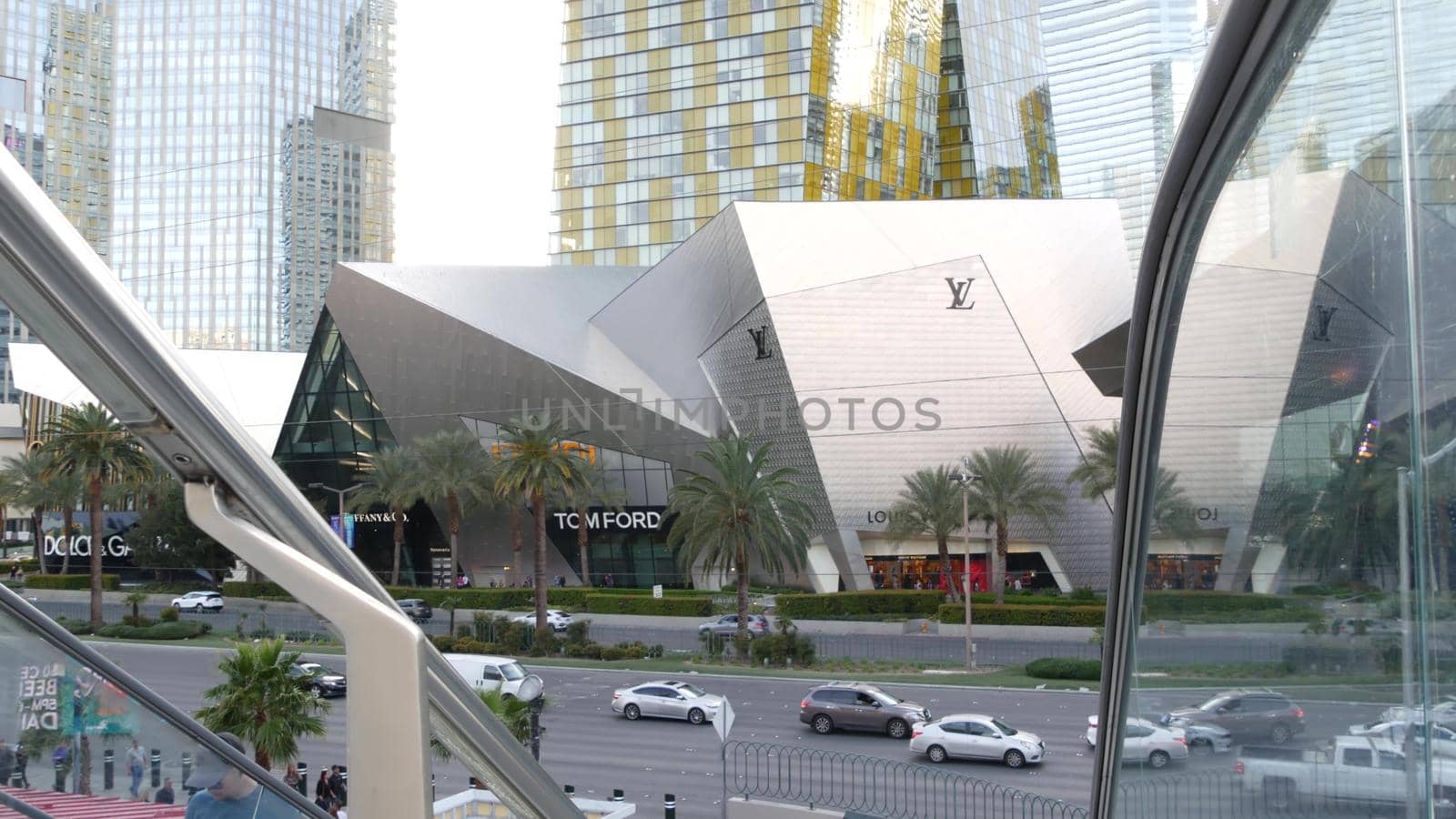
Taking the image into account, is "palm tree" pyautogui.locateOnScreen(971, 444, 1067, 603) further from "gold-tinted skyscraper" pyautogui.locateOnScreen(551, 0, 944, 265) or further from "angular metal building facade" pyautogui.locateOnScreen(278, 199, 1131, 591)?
"gold-tinted skyscraper" pyautogui.locateOnScreen(551, 0, 944, 265)

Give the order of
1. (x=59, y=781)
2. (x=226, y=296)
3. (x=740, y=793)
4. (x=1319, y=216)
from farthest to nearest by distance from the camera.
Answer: (x=226, y=296) < (x=740, y=793) < (x=59, y=781) < (x=1319, y=216)

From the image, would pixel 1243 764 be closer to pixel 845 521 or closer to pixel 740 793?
pixel 740 793

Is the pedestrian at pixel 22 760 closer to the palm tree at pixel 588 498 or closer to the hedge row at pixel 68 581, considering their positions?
the palm tree at pixel 588 498

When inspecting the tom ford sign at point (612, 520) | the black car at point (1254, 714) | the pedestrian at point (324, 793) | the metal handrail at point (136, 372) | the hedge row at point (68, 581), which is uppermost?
the metal handrail at point (136, 372)

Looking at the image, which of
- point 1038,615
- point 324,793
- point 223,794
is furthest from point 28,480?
point 223,794

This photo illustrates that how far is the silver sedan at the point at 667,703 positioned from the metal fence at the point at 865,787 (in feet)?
7.14

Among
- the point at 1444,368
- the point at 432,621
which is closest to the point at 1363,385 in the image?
the point at 1444,368

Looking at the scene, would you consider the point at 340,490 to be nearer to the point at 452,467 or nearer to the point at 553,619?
the point at 452,467

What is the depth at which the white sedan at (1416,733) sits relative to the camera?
117cm

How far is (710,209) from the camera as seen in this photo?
65125 mm

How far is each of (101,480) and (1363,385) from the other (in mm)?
37586

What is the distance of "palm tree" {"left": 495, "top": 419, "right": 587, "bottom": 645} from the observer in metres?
29.9

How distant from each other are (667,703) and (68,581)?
1256 inches

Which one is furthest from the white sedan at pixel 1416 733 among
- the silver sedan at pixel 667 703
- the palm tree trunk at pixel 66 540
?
the palm tree trunk at pixel 66 540
